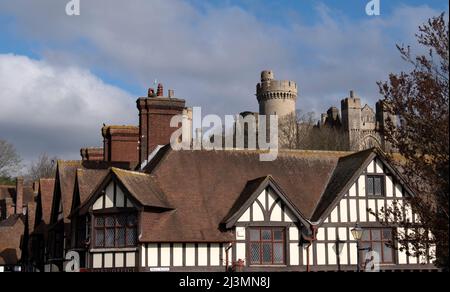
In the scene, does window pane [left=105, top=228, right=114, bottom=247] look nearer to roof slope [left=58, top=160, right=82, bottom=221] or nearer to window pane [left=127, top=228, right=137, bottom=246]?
window pane [left=127, top=228, right=137, bottom=246]

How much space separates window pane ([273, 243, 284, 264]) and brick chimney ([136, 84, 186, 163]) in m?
6.75

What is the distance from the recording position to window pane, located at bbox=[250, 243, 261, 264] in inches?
921

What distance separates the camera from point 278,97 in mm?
102125

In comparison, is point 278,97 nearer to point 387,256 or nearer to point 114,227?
point 387,256

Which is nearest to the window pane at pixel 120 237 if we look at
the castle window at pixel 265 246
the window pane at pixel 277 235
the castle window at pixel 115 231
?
the castle window at pixel 115 231

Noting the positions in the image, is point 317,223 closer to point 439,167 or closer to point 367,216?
point 367,216

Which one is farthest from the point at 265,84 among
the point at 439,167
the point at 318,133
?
the point at 439,167

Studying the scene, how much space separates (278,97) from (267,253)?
7965 centimetres

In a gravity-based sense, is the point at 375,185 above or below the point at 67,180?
below

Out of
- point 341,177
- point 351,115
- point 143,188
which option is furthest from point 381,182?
point 351,115

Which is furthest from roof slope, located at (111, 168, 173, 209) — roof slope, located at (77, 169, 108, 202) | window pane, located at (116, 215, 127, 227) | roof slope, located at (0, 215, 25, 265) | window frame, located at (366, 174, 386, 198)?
roof slope, located at (0, 215, 25, 265)

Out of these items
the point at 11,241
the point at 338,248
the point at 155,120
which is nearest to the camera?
the point at 338,248

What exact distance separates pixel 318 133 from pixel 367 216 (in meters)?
50.2

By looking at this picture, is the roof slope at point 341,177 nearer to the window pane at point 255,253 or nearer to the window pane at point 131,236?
the window pane at point 255,253
